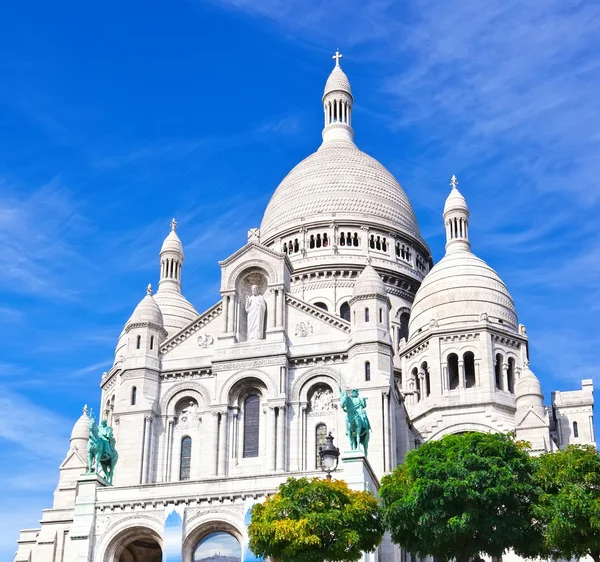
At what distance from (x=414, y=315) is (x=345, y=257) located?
8.93 meters

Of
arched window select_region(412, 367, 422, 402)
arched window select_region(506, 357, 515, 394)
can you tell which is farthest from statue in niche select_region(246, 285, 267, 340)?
arched window select_region(506, 357, 515, 394)

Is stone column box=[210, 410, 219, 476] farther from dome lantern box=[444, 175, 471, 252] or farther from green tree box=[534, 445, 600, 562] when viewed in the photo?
dome lantern box=[444, 175, 471, 252]

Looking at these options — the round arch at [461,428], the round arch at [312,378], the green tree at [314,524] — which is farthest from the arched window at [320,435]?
the green tree at [314,524]

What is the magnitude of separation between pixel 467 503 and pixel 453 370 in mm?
27408

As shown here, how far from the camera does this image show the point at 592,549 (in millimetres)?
44188

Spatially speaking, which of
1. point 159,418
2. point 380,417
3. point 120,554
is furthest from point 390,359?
point 120,554

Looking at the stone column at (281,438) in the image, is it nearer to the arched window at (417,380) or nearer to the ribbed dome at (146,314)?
the ribbed dome at (146,314)

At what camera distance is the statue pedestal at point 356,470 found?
51969 millimetres

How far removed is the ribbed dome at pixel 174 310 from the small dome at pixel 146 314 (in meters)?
11.3

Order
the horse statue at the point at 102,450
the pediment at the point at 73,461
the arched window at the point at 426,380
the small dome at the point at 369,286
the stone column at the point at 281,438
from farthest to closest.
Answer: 1. the pediment at the point at 73,461
2. the arched window at the point at 426,380
3. the small dome at the point at 369,286
4. the stone column at the point at 281,438
5. the horse statue at the point at 102,450

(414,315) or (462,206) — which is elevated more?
(462,206)

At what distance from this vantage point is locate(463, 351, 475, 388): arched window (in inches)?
2844

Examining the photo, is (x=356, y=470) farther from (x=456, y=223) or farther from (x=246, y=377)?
(x=456, y=223)

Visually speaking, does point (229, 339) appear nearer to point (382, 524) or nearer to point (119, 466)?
point (119, 466)
